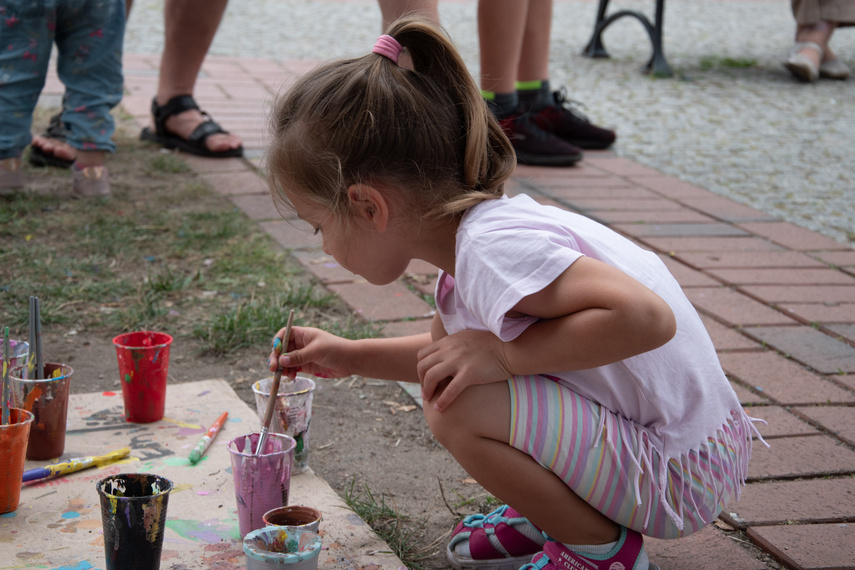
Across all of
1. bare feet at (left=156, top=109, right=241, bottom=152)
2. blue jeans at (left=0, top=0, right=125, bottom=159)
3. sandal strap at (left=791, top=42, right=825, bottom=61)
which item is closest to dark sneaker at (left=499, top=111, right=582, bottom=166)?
bare feet at (left=156, top=109, right=241, bottom=152)

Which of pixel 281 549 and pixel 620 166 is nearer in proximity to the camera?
pixel 281 549

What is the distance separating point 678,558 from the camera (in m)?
1.55

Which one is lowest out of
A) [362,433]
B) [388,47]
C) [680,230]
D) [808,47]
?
[362,433]

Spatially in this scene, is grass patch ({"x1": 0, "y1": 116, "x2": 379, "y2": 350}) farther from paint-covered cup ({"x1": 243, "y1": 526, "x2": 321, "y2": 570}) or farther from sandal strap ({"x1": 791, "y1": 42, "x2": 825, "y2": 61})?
sandal strap ({"x1": 791, "y1": 42, "x2": 825, "y2": 61})

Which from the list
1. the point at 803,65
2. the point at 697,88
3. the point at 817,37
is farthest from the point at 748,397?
the point at 817,37

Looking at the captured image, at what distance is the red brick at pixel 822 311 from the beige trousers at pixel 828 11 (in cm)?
484

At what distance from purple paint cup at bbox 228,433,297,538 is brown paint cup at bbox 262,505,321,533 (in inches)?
2.6

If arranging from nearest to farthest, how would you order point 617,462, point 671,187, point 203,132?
point 617,462
point 671,187
point 203,132

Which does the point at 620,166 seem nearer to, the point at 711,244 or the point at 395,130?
the point at 711,244

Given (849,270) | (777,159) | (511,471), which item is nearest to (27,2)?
(511,471)

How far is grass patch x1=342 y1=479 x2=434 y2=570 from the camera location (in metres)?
1.57

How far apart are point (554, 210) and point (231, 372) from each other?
1111 millimetres

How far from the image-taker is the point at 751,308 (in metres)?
2.63

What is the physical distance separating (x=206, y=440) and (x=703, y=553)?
3.31 feet
